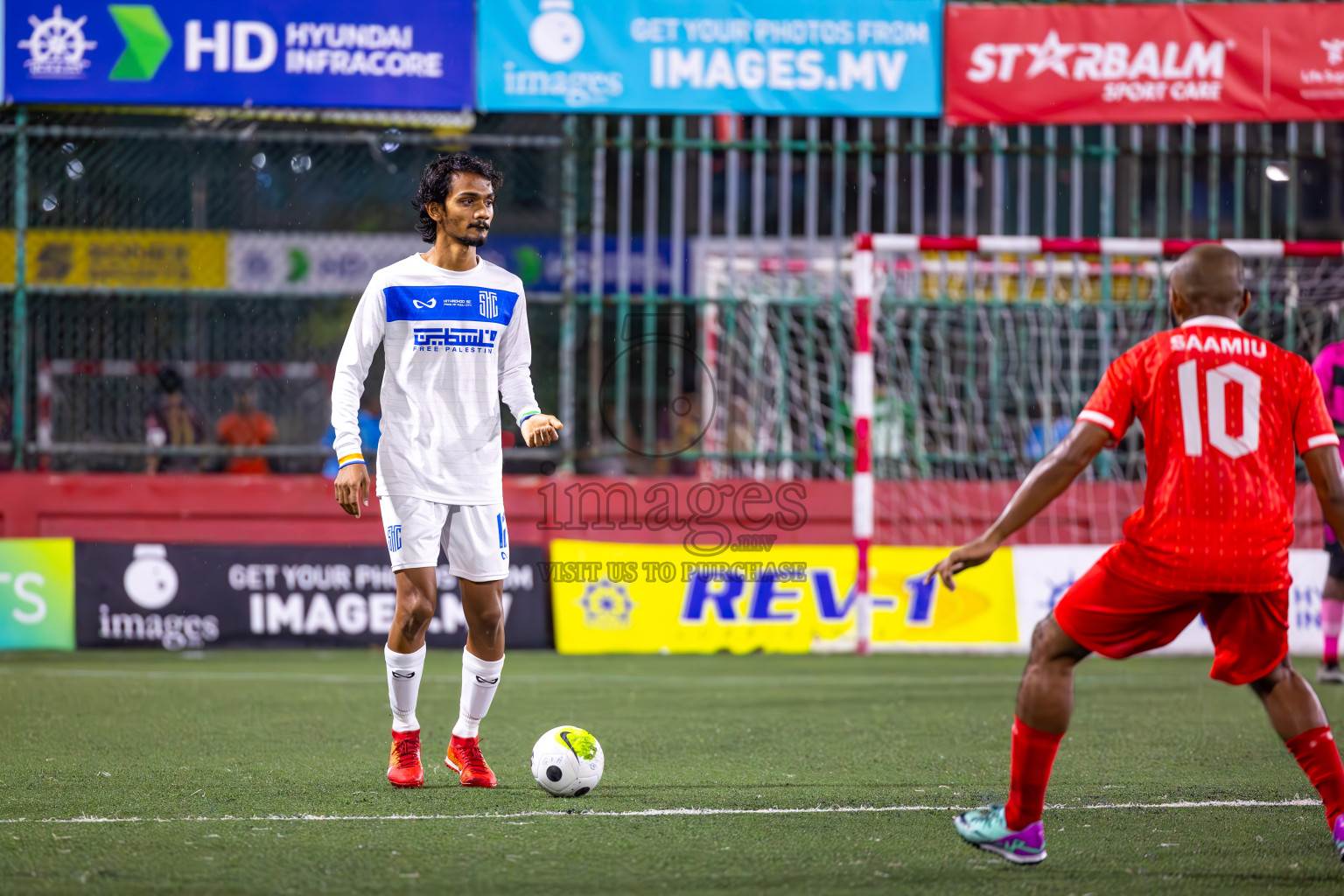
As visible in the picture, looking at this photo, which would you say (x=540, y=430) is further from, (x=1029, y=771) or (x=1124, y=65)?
(x=1124, y=65)

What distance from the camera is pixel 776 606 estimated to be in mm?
10727

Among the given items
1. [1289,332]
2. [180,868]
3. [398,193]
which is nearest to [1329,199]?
[1289,332]

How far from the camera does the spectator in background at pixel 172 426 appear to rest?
37.5 ft

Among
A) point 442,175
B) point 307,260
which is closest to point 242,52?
point 307,260

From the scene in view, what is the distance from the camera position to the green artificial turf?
3.86m

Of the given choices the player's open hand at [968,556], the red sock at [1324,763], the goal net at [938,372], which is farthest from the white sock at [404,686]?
the goal net at [938,372]

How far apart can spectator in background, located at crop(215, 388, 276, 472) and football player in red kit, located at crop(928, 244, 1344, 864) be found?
28.8 ft

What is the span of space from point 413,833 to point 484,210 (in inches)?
83.6

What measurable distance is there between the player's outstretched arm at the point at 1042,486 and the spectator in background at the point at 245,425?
8.80m

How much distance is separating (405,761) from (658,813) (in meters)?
0.99

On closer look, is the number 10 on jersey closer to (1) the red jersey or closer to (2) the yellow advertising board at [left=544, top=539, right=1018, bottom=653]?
(1) the red jersey

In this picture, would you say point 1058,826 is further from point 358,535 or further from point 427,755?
point 358,535

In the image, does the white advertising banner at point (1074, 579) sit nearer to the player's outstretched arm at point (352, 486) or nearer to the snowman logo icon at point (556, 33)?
the snowman logo icon at point (556, 33)

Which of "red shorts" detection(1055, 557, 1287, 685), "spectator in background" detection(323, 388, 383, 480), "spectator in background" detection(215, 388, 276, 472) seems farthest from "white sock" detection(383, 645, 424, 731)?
"spectator in background" detection(215, 388, 276, 472)
